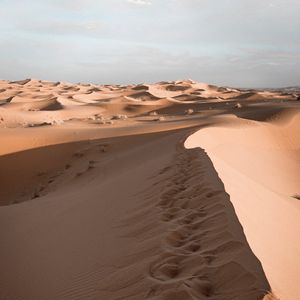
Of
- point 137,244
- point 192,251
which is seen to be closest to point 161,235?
→ point 137,244

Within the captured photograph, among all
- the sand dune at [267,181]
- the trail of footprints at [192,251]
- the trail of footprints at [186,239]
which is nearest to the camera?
the trail of footprints at [192,251]

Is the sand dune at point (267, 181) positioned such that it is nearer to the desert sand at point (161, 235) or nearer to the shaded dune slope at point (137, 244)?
the desert sand at point (161, 235)

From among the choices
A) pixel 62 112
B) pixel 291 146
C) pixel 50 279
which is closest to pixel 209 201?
pixel 50 279

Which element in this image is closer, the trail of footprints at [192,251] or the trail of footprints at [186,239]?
the trail of footprints at [192,251]

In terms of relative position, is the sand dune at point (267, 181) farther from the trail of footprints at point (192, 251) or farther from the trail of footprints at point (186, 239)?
the trail of footprints at point (186, 239)

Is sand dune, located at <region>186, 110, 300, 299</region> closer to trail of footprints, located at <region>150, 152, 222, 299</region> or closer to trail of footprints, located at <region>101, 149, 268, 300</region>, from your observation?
trail of footprints, located at <region>101, 149, 268, 300</region>

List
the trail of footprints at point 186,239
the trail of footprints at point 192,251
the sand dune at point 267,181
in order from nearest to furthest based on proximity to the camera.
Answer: the trail of footprints at point 192,251 → the trail of footprints at point 186,239 → the sand dune at point 267,181

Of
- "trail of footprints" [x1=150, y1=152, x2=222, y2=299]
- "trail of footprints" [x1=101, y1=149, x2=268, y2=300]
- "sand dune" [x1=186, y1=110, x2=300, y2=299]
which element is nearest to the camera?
"trail of footprints" [x1=101, y1=149, x2=268, y2=300]

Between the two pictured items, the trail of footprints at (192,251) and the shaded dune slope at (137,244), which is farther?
the shaded dune slope at (137,244)

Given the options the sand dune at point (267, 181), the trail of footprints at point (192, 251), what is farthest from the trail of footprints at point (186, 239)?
the sand dune at point (267, 181)

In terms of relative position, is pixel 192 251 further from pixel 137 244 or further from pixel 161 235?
pixel 137 244

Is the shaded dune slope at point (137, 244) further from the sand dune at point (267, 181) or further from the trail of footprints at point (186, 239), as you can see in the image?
the sand dune at point (267, 181)

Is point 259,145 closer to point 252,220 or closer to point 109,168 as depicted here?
point 109,168

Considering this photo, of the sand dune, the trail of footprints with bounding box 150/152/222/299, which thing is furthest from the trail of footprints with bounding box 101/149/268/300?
the sand dune
